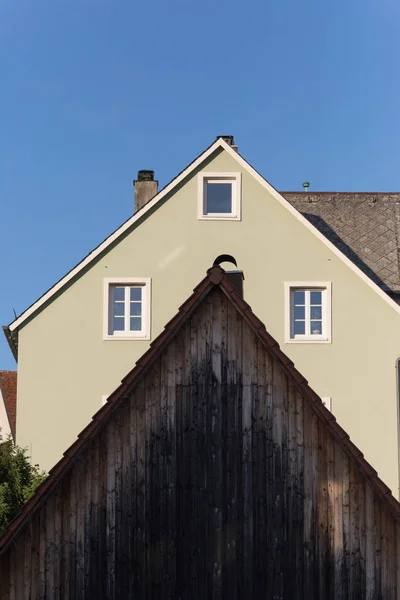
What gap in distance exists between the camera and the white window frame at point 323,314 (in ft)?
94.6

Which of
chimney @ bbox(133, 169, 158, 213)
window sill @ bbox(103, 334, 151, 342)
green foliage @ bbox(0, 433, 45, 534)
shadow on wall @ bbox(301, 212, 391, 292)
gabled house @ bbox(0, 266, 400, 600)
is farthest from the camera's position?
chimney @ bbox(133, 169, 158, 213)

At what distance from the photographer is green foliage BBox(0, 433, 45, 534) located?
76.4 feet

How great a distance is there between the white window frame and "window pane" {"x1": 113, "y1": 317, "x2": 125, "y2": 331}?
450 cm

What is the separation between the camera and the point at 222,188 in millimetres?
29094

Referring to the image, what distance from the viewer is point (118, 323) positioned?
29.2 meters

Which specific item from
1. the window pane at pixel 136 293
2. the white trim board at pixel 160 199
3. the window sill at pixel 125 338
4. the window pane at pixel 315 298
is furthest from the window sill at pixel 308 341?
the window pane at pixel 136 293

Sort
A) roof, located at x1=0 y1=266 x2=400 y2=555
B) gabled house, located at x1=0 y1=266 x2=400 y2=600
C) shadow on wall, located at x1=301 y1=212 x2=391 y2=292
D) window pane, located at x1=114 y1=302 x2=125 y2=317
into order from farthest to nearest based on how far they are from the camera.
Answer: shadow on wall, located at x1=301 y1=212 x2=391 y2=292
window pane, located at x1=114 y1=302 x2=125 y2=317
gabled house, located at x1=0 y1=266 x2=400 y2=600
roof, located at x1=0 y1=266 x2=400 y2=555

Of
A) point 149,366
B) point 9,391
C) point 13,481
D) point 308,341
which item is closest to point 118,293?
point 308,341

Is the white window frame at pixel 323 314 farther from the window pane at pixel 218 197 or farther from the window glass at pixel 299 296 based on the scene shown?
the window pane at pixel 218 197

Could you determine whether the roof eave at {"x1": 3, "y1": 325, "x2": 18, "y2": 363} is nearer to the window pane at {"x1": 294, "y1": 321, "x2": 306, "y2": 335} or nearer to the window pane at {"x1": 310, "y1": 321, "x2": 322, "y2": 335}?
the window pane at {"x1": 294, "y1": 321, "x2": 306, "y2": 335}

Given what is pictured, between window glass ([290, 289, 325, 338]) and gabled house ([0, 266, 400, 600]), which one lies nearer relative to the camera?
gabled house ([0, 266, 400, 600])

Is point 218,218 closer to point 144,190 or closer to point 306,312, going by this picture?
point 306,312

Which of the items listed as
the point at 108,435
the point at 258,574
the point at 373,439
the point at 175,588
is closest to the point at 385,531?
the point at 258,574

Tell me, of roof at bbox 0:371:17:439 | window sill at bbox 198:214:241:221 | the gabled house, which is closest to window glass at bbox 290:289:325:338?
window sill at bbox 198:214:241:221
